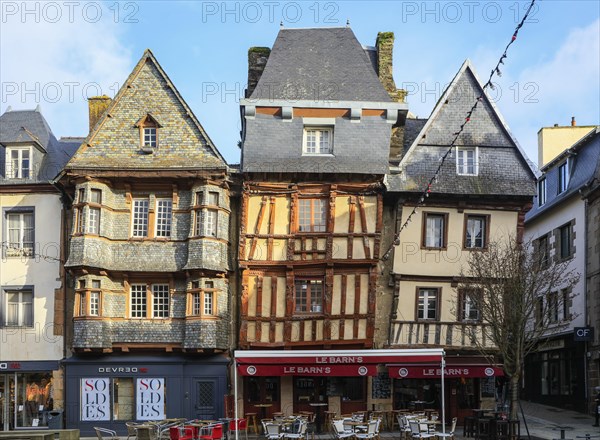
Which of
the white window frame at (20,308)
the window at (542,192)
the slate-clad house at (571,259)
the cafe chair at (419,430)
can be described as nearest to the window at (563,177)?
the slate-clad house at (571,259)

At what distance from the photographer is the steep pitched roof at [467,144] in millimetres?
28484

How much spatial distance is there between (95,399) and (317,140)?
1098 centimetres

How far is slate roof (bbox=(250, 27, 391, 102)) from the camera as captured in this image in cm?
2931

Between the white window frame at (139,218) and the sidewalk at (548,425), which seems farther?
the white window frame at (139,218)

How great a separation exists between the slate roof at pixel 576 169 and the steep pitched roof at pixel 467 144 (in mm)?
3726

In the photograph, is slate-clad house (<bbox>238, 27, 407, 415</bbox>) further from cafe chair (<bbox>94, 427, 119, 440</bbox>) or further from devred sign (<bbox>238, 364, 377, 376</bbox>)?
cafe chair (<bbox>94, 427, 119, 440</bbox>)

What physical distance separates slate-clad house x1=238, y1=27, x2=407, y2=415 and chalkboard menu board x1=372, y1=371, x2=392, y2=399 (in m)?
0.34

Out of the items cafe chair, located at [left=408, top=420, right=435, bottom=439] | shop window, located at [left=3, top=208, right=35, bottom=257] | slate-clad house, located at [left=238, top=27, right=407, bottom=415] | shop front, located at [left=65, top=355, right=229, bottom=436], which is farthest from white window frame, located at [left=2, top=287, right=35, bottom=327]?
cafe chair, located at [left=408, top=420, right=435, bottom=439]

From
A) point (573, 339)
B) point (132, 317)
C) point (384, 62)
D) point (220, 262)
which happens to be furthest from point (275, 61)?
point (573, 339)

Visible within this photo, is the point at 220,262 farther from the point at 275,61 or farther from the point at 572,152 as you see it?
the point at 572,152

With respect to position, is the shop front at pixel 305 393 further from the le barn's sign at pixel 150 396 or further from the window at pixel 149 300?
the window at pixel 149 300

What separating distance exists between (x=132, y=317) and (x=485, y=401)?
38.6 ft

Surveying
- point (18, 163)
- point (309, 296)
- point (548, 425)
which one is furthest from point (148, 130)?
point (548, 425)

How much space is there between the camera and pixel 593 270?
101 ft
